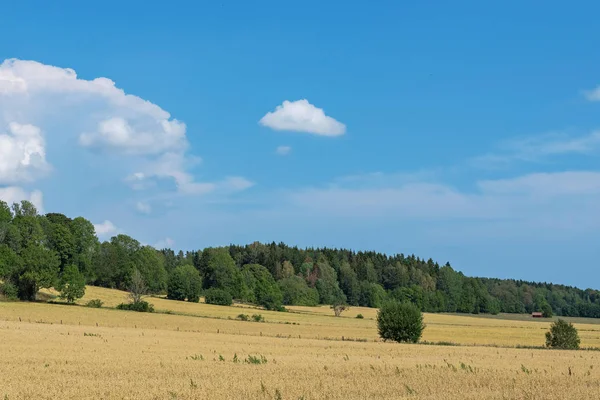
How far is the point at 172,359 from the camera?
3350cm

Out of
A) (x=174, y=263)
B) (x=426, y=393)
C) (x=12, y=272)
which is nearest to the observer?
(x=426, y=393)

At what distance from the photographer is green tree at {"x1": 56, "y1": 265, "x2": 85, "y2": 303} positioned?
9812cm

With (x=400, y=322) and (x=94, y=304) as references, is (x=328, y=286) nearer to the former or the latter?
(x=94, y=304)

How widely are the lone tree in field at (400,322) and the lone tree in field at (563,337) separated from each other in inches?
508

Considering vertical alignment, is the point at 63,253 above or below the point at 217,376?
above

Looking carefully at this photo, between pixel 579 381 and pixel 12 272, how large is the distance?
9002cm

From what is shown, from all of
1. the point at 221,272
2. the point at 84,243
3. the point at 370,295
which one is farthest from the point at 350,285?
the point at 84,243

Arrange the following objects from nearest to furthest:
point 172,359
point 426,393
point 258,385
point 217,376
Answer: point 426,393
point 258,385
point 217,376
point 172,359

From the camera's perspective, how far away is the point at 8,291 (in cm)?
9438

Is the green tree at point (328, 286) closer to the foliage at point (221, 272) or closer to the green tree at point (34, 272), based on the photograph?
the foliage at point (221, 272)

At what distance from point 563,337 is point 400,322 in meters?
16.1

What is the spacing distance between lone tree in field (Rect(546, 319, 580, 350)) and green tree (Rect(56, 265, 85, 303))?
71814 millimetres

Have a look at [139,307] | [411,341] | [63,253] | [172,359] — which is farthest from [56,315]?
[172,359]

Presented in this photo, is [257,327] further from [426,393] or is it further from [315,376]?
[426,393]
